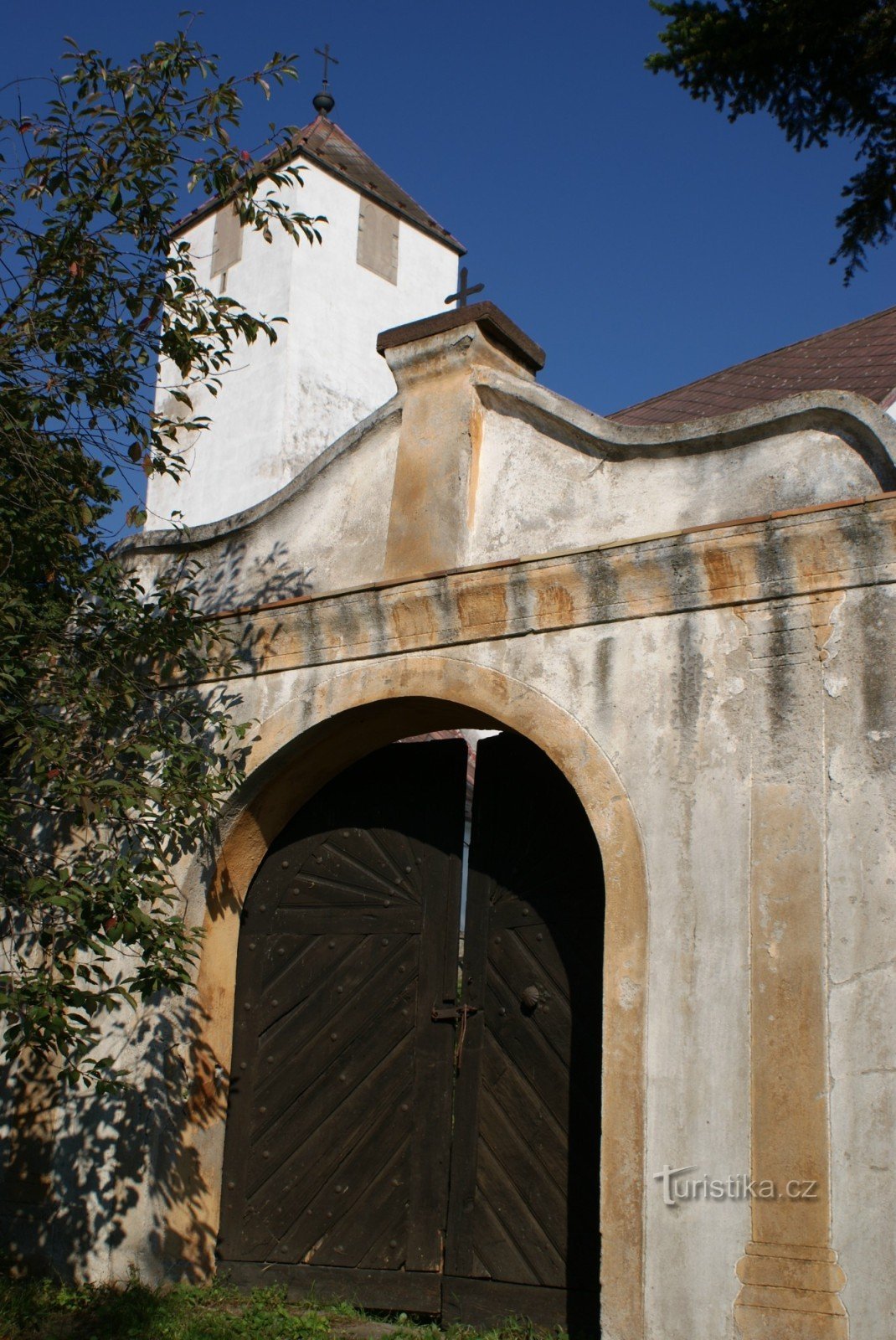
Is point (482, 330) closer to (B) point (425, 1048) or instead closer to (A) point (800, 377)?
(B) point (425, 1048)

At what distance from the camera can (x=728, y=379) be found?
994 cm

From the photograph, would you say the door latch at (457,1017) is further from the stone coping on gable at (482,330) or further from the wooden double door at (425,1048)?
the stone coping on gable at (482,330)

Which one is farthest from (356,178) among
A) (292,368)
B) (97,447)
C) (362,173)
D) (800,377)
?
(97,447)

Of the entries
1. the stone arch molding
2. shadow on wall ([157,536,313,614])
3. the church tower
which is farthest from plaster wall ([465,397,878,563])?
the church tower

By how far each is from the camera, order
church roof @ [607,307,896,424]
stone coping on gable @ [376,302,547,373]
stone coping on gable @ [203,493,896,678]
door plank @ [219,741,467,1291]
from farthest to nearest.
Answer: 1. church roof @ [607,307,896,424]
2. stone coping on gable @ [376,302,547,373]
3. door plank @ [219,741,467,1291]
4. stone coping on gable @ [203,493,896,678]

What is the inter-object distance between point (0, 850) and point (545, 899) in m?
2.39

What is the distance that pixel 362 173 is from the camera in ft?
61.5

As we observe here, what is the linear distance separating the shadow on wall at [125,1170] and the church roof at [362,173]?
14313 millimetres

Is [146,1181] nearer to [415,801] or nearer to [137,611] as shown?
[415,801]

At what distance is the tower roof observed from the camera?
59.4 ft

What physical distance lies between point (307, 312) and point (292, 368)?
3.17ft

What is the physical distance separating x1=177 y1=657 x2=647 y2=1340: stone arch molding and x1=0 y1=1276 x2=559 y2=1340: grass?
0.90 feet

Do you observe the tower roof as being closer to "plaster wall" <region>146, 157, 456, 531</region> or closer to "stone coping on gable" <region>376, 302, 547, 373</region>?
→ "plaster wall" <region>146, 157, 456, 531</region>

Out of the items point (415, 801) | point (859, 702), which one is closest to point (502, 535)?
point (415, 801)
